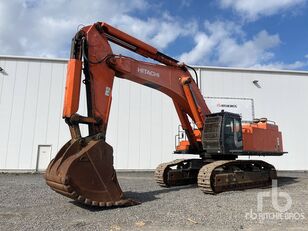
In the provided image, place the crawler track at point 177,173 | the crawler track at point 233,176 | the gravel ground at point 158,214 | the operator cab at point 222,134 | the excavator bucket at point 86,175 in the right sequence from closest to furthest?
the gravel ground at point 158,214 < the excavator bucket at point 86,175 < the crawler track at point 233,176 < the operator cab at point 222,134 < the crawler track at point 177,173

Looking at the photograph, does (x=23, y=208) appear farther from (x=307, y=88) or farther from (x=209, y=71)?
(x=307, y=88)

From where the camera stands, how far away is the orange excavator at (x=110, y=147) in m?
7.12

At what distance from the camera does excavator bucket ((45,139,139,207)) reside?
674 cm

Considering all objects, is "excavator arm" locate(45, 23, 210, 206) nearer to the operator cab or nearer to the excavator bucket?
the excavator bucket

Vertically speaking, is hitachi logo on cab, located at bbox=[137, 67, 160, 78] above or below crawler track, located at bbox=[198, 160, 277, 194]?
above

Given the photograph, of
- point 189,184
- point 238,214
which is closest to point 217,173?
point 189,184

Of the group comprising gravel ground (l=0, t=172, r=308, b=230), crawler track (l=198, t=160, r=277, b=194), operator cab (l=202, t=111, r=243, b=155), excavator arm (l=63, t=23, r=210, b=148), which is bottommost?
gravel ground (l=0, t=172, r=308, b=230)

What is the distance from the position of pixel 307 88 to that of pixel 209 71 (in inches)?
289

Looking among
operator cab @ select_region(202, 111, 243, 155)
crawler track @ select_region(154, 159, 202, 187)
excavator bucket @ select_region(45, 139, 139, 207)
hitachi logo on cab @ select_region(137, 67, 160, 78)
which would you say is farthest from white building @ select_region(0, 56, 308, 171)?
Answer: excavator bucket @ select_region(45, 139, 139, 207)

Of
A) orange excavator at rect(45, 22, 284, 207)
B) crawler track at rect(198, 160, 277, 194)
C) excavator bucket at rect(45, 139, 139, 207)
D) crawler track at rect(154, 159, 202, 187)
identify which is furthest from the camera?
crawler track at rect(154, 159, 202, 187)

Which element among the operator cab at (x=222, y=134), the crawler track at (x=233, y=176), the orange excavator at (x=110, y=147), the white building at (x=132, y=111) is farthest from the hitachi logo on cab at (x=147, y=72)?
the white building at (x=132, y=111)

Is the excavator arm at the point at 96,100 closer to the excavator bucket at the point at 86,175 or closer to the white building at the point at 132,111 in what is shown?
the excavator bucket at the point at 86,175

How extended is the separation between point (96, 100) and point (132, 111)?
12.6m

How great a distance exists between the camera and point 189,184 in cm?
1245
